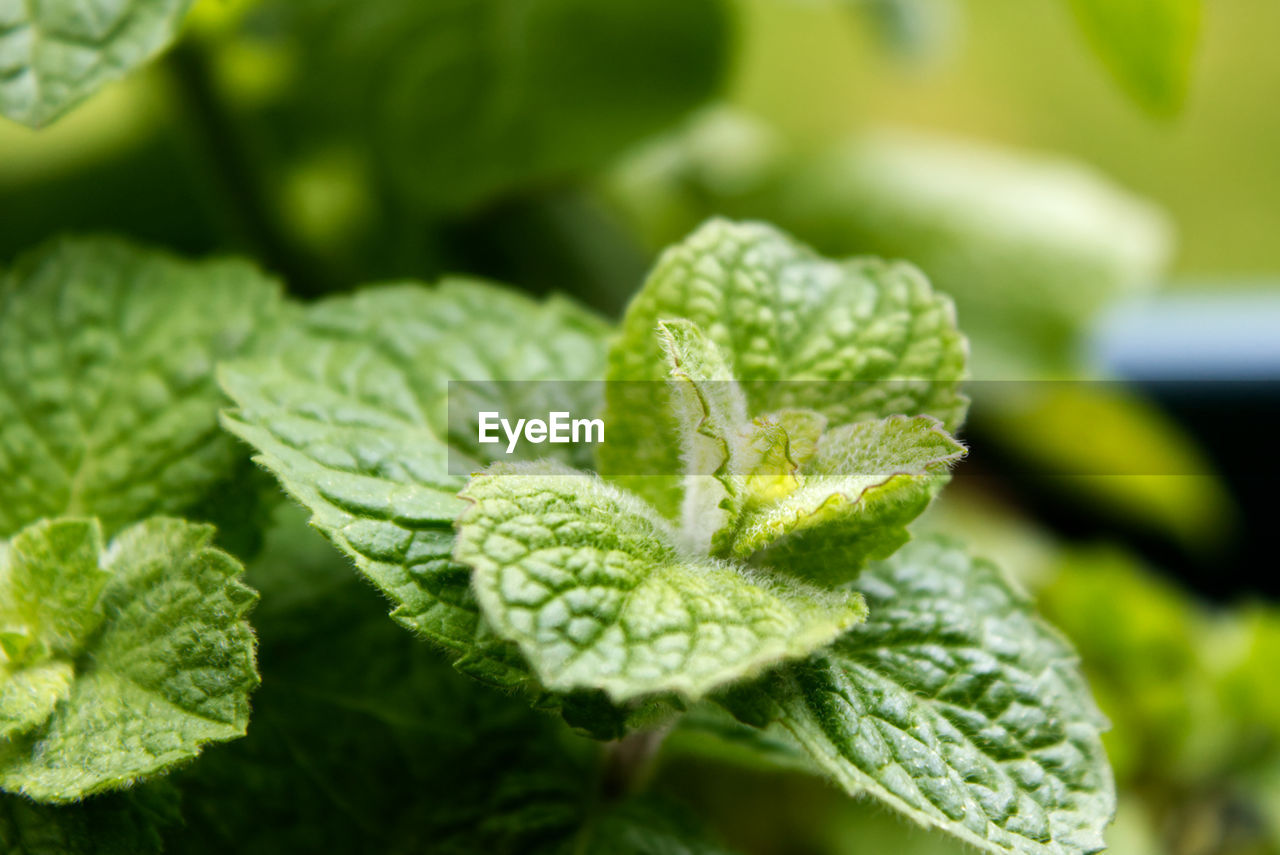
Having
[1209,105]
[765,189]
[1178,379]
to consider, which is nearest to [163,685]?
[765,189]

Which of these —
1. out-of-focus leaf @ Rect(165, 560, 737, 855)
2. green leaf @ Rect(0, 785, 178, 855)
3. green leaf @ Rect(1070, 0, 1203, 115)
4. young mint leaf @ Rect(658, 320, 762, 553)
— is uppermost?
green leaf @ Rect(1070, 0, 1203, 115)

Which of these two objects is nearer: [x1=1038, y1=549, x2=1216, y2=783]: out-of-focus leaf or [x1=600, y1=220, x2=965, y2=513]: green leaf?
[x1=600, y1=220, x2=965, y2=513]: green leaf

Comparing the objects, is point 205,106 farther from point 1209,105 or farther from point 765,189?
point 1209,105

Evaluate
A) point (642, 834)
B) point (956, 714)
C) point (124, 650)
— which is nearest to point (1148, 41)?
point (956, 714)

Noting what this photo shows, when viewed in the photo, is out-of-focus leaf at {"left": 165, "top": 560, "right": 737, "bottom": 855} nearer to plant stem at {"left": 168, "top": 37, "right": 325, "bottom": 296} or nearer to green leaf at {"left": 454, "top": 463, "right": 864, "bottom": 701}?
green leaf at {"left": 454, "top": 463, "right": 864, "bottom": 701}

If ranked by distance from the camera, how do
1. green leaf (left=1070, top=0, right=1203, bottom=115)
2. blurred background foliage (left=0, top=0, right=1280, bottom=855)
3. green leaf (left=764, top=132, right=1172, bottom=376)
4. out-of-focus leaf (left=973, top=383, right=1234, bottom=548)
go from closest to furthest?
green leaf (left=1070, top=0, right=1203, bottom=115) < blurred background foliage (left=0, top=0, right=1280, bottom=855) < green leaf (left=764, top=132, right=1172, bottom=376) < out-of-focus leaf (left=973, top=383, right=1234, bottom=548)

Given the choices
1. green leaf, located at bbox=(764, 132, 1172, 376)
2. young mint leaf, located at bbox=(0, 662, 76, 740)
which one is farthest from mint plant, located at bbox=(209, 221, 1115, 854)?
green leaf, located at bbox=(764, 132, 1172, 376)

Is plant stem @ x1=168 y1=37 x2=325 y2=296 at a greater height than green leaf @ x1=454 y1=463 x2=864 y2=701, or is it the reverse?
plant stem @ x1=168 y1=37 x2=325 y2=296

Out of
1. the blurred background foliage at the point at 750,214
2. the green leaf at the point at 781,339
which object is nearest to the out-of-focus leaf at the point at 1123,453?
the blurred background foliage at the point at 750,214
